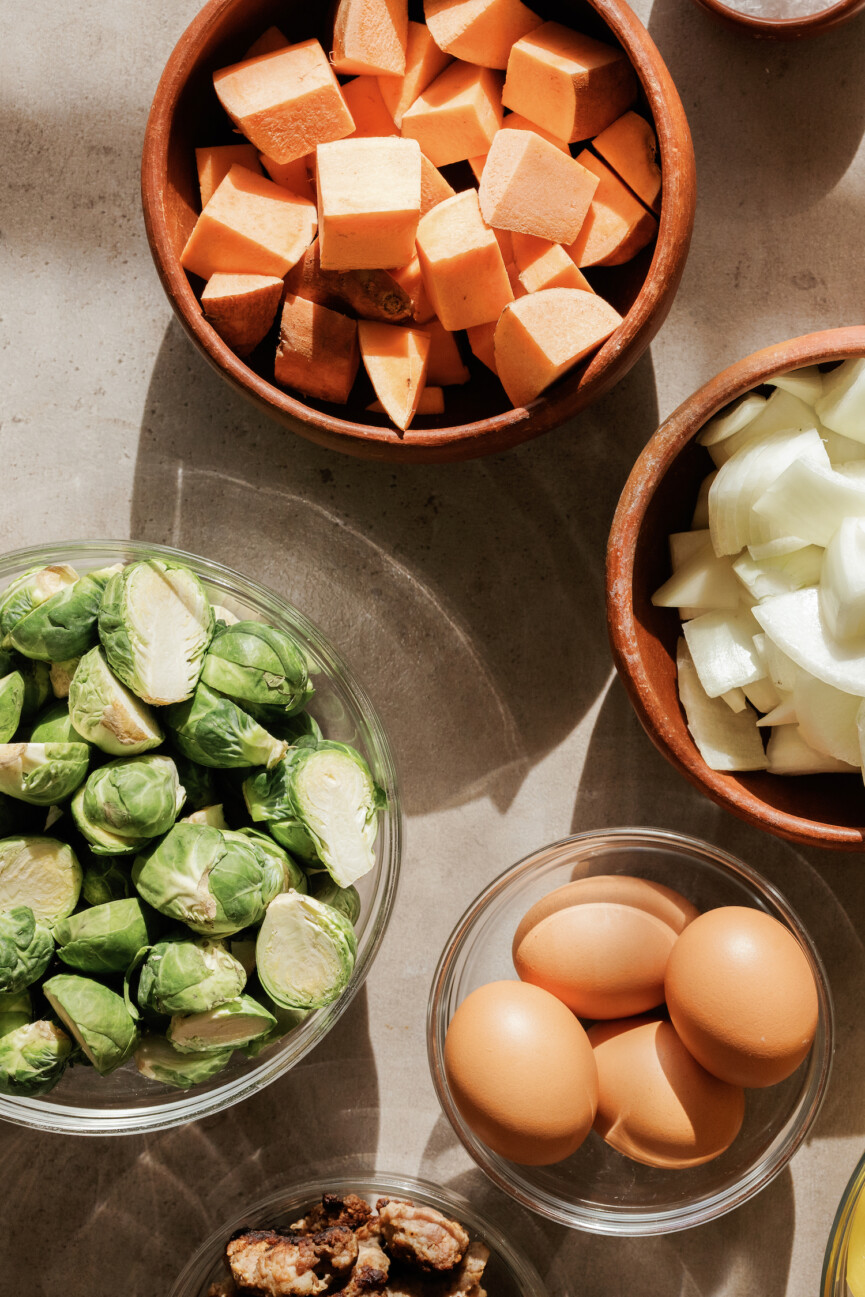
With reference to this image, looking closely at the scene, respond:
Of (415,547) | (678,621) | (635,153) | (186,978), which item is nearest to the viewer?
(186,978)

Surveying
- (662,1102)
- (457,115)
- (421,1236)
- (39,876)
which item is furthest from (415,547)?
(421,1236)

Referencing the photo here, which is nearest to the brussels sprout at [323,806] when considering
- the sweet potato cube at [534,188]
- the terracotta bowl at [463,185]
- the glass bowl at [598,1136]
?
the glass bowl at [598,1136]

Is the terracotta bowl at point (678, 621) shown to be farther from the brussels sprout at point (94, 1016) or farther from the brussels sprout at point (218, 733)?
the brussels sprout at point (94, 1016)

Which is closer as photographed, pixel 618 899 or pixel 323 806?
pixel 323 806

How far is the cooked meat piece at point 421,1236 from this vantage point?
3.88 feet

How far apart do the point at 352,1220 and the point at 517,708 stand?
0.69 m

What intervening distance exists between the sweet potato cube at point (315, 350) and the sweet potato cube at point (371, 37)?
0.27m

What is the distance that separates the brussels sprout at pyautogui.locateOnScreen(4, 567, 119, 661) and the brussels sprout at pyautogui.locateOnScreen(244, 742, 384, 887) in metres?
0.25

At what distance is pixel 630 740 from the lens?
4.48ft

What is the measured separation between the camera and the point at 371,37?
1.11 meters

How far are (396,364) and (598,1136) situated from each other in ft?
3.35

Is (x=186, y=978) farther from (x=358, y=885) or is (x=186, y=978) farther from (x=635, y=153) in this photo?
(x=635, y=153)

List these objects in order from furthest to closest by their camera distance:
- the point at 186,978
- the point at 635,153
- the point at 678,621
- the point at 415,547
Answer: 1. the point at 415,547
2. the point at 678,621
3. the point at 635,153
4. the point at 186,978

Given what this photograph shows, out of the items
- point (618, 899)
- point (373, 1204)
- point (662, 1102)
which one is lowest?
point (373, 1204)
